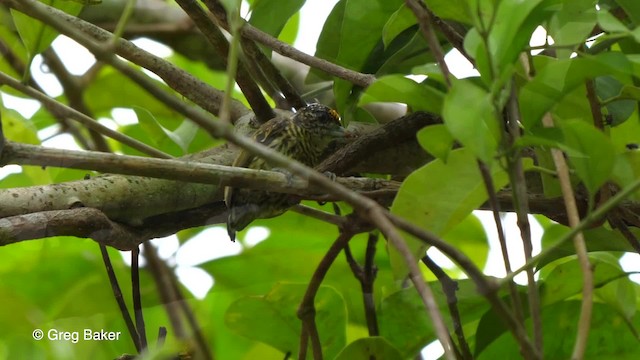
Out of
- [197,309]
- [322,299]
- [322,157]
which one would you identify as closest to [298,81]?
[322,157]

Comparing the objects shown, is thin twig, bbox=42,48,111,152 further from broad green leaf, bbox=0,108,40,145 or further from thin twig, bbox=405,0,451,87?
thin twig, bbox=405,0,451,87

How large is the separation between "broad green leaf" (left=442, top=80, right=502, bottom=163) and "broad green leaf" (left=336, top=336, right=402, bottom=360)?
42 centimetres

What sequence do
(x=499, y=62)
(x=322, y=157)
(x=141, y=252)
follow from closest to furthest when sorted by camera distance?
(x=499, y=62) → (x=141, y=252) → (x=322, y=157)

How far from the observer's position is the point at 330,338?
4.24 feet

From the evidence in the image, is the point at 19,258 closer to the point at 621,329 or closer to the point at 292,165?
the point at 292,165

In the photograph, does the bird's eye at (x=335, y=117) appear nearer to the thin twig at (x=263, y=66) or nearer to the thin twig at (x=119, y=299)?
the thin twig at (x=263, y=66)

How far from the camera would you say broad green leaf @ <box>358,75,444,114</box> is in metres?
0.89

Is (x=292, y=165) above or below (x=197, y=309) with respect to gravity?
below

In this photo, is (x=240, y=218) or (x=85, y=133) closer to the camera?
(x=240, y=218)

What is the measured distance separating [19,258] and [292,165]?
706mm

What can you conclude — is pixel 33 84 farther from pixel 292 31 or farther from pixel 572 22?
pixel 572 22

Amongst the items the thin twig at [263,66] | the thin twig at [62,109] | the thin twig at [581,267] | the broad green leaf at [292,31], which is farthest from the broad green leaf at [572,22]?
the broad green leaf at [292,31]

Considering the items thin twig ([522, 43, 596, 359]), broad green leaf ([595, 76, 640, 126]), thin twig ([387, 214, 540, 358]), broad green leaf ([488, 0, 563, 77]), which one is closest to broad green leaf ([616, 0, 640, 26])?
broad green leaf ([595, 76, 640, 126])

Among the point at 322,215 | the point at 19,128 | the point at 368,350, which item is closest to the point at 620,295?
the point at 368,350
